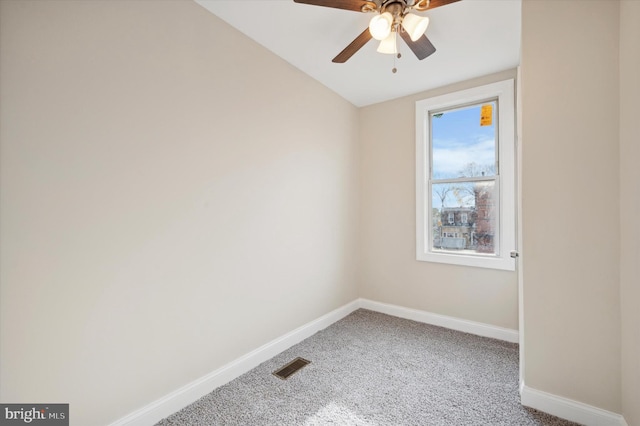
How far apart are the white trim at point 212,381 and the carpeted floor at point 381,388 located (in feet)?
0.14

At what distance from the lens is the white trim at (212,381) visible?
153 centimetres

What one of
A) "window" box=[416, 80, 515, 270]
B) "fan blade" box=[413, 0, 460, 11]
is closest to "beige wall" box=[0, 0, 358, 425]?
"fan blade" box=[413, 0, 460, 11]

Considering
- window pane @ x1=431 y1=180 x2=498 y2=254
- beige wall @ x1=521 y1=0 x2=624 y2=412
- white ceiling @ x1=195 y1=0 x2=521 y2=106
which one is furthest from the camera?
window pane @ x1=431 y1=180 x2=498 y2=254

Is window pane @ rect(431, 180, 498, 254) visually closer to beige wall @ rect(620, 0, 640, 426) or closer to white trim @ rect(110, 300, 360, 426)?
beige wall @ rect(620, 0, 640, 426)

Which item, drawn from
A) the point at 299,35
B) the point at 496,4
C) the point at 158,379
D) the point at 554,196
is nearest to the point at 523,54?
the point at 496,4

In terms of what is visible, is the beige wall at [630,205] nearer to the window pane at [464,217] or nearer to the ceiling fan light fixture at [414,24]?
the ceiling fan light fixture at [414,24]

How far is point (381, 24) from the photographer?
5.07 ft

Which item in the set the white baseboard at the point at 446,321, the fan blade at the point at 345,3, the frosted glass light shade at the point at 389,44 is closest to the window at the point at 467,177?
the white baseboard at the point at 446,321

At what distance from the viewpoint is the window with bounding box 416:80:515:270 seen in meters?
2.61

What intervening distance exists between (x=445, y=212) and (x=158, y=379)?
2918mm

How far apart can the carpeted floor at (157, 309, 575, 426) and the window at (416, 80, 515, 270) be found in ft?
2.96

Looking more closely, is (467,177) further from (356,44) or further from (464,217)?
(356,44)

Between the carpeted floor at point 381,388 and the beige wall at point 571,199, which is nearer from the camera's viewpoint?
the beige wall at point 571,199

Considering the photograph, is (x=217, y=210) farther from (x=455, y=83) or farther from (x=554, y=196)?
(x=455, y=83)
